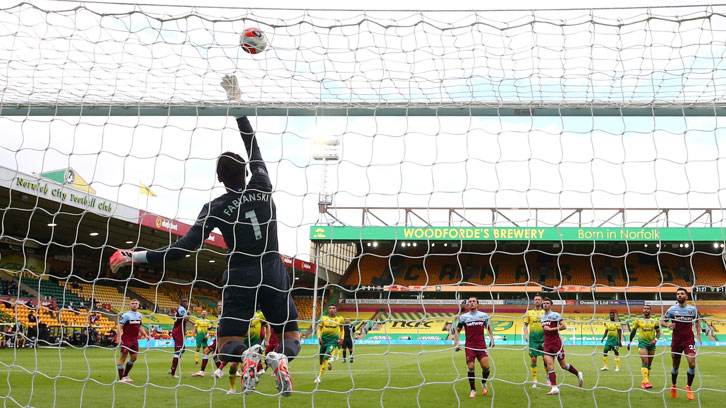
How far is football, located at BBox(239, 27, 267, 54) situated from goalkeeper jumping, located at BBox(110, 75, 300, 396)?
722 millimetres

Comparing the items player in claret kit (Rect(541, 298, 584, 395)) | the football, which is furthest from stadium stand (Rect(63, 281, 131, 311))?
the football

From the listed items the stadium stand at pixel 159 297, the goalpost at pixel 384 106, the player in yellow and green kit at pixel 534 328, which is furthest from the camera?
the stadium stand at pixel 159 297

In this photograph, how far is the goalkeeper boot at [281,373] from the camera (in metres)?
3.97

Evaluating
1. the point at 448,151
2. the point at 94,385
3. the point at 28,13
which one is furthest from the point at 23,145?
the point at 94,385

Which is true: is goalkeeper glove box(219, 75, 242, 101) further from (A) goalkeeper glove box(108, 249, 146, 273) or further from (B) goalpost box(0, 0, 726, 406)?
(A) goalkeeper glove box(108, 249, 146, 273)

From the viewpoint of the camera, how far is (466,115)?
4543 millimetres

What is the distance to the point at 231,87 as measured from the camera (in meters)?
4.70

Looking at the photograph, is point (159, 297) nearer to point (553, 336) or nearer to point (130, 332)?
point (130, 332)

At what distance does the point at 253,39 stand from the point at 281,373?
2.63m

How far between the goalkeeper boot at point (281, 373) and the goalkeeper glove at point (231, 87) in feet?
6.69

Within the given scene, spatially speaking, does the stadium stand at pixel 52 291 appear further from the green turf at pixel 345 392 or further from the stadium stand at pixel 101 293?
the green turf at pixel 345 392

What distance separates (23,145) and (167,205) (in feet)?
4.48

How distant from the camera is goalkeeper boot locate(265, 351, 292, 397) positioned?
397 cm

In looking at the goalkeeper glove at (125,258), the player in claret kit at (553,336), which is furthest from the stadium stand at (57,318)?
the goalkeeper glove at (125,258)
